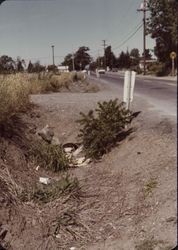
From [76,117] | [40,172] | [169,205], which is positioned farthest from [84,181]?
[76,117]

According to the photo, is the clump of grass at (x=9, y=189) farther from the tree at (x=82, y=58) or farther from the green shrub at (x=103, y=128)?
the green shrub at (x=103, y=128)

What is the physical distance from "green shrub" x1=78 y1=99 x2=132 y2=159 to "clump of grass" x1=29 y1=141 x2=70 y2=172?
1.41 feet

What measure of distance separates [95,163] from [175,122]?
222cm

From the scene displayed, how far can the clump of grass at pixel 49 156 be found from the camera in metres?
5.00

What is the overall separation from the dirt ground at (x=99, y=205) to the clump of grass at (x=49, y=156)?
0.54ft

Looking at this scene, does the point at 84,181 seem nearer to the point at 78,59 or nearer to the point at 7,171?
the point at 7,171

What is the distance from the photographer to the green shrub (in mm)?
5852

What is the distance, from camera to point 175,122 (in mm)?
7355

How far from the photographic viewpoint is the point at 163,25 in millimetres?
2348

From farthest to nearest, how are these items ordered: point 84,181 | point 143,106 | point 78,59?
point 143,106 < point 84,181 < point 78,59

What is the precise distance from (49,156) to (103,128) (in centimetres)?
149

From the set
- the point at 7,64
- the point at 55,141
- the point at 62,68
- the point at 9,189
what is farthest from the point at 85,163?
the point at 7,64

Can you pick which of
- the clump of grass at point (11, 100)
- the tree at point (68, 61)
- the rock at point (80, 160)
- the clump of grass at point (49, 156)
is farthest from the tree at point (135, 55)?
the rock at point (80, 160)

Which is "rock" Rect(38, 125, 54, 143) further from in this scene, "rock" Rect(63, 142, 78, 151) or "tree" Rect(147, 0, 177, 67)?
"tree" Rect(147, 0, 177, 67)
